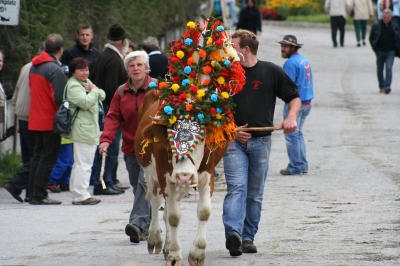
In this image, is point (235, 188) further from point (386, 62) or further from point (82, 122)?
point (386, 62)

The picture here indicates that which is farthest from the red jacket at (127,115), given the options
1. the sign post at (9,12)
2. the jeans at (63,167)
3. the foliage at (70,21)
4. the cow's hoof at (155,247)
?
the foliage at (70,21)

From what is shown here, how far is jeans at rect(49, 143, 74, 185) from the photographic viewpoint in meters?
13.1

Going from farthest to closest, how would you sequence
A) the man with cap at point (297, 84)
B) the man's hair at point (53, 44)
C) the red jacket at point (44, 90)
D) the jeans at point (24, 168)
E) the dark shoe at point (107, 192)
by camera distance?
the man with cap at point (297, 84), the dark shoe at point (107, 192), the jeans at point (24, 168), the man's hair at point (53, 44), the red jacket at point (44, 90)

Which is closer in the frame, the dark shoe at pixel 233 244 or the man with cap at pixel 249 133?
the dark shoe at pixel 233 244

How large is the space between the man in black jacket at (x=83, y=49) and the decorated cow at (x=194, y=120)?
5760 millimetres

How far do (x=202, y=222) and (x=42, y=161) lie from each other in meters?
4.61

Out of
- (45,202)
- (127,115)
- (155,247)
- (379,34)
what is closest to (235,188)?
(155,247)

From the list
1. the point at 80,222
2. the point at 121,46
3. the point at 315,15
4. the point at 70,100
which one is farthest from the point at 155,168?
the point at 315,15

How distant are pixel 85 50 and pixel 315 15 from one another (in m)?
34.0

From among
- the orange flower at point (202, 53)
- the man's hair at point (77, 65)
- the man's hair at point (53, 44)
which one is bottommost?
the man's hair at point (77, 65)

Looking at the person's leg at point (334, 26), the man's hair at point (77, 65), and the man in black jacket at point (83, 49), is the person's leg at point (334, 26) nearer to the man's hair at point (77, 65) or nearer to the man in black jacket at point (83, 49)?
the man in black jacket at point (83, 49)

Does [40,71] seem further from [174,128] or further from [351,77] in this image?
[351,77]

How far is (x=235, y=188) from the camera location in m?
8.16

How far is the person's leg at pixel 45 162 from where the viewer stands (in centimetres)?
1170
